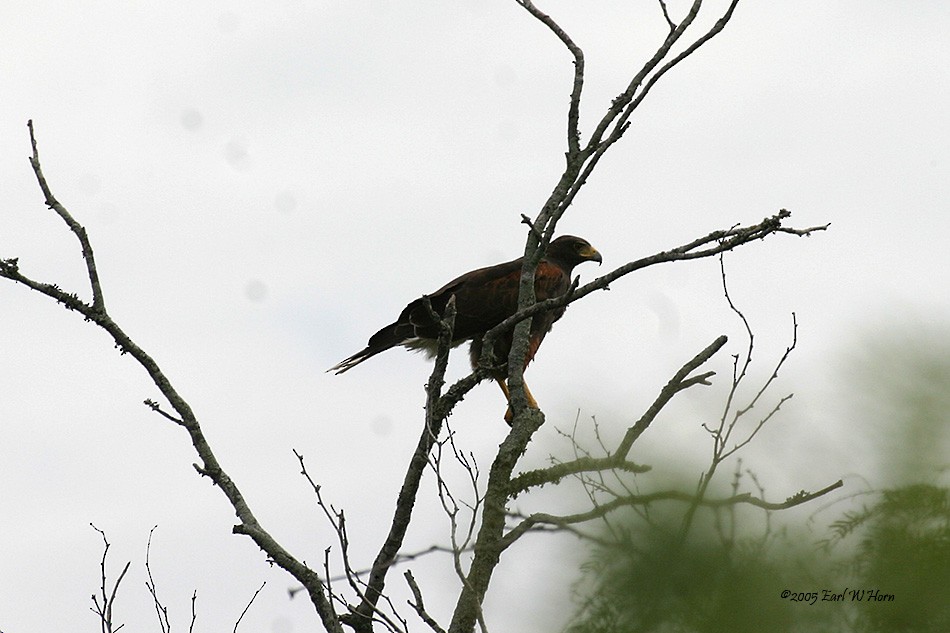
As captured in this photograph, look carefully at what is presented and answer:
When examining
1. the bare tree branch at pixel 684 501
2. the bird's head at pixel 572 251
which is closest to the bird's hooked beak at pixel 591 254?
the bird's head at pixel 572 251

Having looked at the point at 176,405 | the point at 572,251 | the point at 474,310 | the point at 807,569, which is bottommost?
the point at 807,569

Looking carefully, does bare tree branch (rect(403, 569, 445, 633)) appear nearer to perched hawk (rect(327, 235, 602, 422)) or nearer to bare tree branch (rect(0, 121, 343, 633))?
bare tree branch (rect(0, 121, 343, 633))

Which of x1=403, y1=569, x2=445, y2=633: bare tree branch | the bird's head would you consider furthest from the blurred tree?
the bird's head

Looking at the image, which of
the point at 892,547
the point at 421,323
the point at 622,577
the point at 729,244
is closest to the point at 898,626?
the point at 892,547

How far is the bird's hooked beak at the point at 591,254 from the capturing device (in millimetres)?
7809

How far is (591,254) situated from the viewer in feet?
25.7

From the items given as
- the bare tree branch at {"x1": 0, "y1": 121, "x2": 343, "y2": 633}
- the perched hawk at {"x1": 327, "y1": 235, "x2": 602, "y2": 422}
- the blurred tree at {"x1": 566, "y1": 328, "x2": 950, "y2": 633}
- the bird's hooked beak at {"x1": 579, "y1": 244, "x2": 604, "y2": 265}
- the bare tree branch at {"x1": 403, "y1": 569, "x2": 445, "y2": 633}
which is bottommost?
the blurred tree at {"x1": 566, "y1": 328, "x2": 950, "y2": 633}

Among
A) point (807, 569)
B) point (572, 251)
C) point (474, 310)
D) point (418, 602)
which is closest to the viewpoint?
point (807, 569)

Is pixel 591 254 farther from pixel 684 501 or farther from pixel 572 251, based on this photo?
pixel 684 501

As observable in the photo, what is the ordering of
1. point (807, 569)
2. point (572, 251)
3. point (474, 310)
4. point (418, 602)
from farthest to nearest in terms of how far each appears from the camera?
point (572, 251), point (474, 310), point (418, 602), point (807, 569)

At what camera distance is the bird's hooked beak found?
25.6 feet

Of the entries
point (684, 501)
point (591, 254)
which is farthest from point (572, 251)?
point (684, 501)

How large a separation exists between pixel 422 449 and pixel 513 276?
3.08 meters

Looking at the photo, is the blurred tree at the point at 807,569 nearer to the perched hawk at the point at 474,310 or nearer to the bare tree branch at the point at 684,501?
the bare tree branch at the point at 684,501
